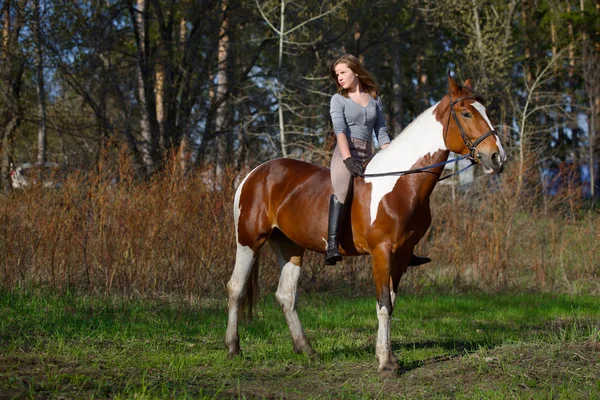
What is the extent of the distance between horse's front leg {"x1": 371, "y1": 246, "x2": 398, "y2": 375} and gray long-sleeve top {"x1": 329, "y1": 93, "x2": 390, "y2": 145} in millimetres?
1103

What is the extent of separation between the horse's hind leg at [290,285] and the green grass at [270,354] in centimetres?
17

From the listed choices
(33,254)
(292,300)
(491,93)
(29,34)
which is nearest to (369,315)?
(292,300)

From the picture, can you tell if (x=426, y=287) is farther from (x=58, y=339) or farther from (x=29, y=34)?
(x=29, y=34)

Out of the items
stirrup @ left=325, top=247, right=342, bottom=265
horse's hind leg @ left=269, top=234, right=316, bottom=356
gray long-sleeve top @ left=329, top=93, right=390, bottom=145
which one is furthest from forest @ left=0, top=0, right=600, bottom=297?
horse's hind leg @ left=269, top=234, right=316, bottom=356

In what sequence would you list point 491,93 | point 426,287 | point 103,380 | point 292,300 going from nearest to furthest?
point 103,380 < point 292,300 < point 426,287 < point 491,93

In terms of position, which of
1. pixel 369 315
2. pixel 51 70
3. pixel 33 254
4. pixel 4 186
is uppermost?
pixel 51 70

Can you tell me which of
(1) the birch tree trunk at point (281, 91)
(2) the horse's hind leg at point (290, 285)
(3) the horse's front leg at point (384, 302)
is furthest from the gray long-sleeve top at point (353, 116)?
(1) the birch tree trunk at point (281, 91)

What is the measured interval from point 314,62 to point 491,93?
6597 millimetres

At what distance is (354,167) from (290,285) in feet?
5.02

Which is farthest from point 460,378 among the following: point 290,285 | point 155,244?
point 155,244

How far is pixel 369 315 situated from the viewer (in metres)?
8.92

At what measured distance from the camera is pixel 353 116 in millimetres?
5930

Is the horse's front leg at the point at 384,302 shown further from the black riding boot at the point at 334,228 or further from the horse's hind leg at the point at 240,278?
the horse's hind leg at the point at 240,278

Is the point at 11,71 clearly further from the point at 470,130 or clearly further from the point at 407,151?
the point at 470,130
